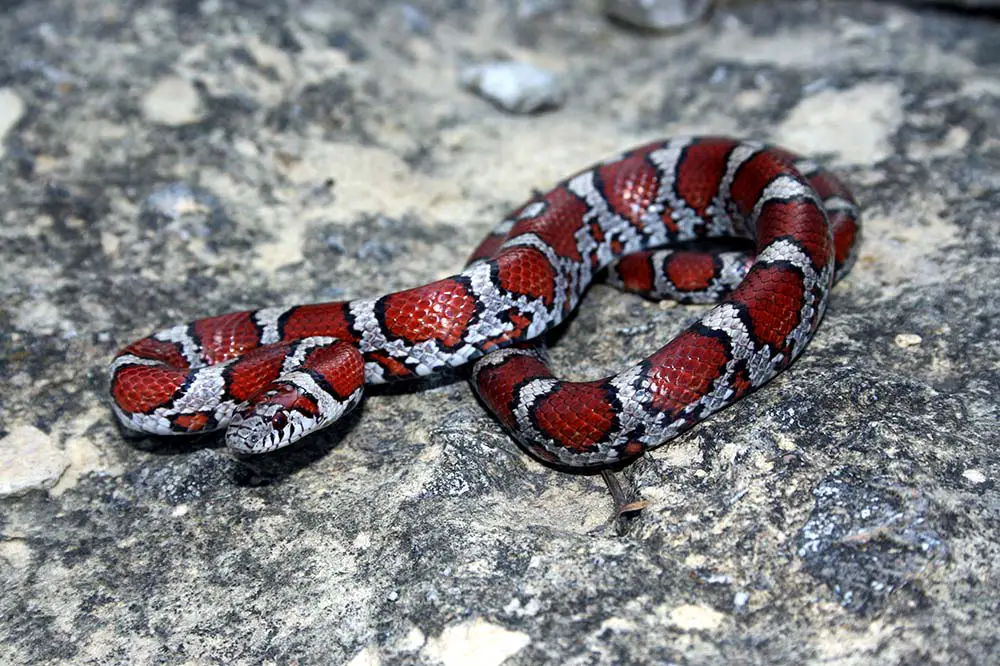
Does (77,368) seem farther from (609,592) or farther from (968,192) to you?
(968,192)

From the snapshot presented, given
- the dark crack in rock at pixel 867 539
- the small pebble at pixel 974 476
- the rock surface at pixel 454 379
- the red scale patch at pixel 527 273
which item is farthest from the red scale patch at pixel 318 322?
the small pebble at pixel 974 476

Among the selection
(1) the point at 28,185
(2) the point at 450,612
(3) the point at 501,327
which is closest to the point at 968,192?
(3) the point at 501,327

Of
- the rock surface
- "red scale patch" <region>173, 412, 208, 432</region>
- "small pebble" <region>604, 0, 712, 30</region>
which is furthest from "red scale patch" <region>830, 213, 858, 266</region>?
"red scale patch" <region>173, 412, 208, 432</region>

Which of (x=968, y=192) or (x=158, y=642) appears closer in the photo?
(x=158, y=642)

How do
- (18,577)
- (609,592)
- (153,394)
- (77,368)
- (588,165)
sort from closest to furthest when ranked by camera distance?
(609,592) → (18,577) → (153,394) → (77,368) → (588,165)

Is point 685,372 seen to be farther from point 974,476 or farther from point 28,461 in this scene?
point 28,461

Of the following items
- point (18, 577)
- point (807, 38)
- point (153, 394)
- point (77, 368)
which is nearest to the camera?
point (18, 577)

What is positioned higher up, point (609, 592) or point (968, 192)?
point (968, 192)

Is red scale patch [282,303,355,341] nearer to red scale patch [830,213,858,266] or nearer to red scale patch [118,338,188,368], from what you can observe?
red scale patch [118,338,188,368]
